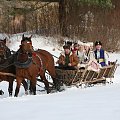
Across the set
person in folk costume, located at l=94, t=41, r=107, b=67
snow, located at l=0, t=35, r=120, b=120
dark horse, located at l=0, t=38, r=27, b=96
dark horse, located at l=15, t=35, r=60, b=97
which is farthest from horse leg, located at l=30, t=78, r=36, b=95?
person in folk costume, located at l=94, t=41, r=107, b=67

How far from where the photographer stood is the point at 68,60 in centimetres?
1251

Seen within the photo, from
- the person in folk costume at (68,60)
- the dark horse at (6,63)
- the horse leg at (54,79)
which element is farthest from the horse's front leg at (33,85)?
the person in folk costume at (68,60)

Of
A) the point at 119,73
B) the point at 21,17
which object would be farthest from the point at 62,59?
the point at 21,17

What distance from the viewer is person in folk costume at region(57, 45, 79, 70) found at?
1241 cm

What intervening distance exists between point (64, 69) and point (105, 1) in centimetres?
1005

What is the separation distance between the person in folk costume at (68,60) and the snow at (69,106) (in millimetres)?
618

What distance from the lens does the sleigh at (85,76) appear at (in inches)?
484

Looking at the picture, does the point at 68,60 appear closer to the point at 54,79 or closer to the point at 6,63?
the point at 54,79

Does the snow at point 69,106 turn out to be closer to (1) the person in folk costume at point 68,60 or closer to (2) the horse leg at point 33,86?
(1) the person in folk costume at point 68,60

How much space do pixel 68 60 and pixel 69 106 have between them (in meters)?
3.45

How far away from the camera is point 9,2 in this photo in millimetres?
22578

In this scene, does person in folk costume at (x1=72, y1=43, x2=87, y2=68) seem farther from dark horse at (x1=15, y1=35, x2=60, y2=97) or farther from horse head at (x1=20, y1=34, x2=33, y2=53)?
horse head at (x1=20, y1=34, x2=33, y2=53)

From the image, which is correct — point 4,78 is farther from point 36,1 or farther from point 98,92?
point 36,1

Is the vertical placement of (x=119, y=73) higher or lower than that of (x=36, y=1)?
lower
